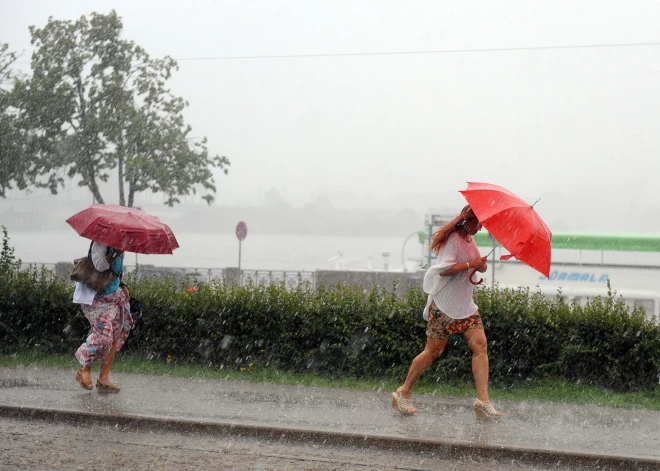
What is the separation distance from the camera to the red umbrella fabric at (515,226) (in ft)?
19.5

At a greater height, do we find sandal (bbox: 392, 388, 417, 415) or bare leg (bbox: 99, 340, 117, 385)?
bare leg (bbox: 99, 340, 117, 385)

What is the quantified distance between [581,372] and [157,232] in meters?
4.62

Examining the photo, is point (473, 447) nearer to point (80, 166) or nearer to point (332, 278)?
point (332, 278)

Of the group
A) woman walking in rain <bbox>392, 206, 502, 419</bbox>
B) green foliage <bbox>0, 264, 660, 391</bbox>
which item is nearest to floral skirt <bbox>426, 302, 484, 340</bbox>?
woman walking in rain <bbox>392, 206, 502, 419</bbox>

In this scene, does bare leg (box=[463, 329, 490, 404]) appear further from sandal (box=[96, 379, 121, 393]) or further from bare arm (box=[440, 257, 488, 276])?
sandal (box=[96, 379, 121, 393])

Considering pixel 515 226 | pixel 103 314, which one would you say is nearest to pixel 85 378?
pixel 103 314

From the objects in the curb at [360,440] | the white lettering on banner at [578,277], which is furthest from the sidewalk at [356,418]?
the white lettering on banner at [578,277]

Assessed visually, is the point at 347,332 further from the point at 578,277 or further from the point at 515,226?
the point at 578,277

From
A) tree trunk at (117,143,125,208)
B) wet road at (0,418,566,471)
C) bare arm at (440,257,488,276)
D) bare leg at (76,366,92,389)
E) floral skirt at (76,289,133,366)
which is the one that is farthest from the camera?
tree trunk at (117,143,125,208)

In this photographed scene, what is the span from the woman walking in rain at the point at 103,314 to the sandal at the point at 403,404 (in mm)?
2738

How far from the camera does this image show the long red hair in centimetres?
652

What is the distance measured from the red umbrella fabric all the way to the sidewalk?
4.42 ft

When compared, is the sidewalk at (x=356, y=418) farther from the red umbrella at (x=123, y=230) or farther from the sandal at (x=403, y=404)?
the red umbrella at (x=123, y=230)

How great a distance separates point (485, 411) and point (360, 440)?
123 cm
